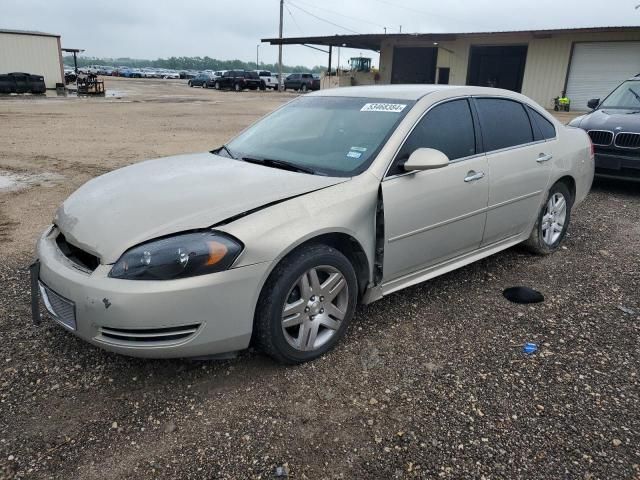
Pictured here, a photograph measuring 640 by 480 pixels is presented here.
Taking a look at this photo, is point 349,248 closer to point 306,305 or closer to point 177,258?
point 306,305

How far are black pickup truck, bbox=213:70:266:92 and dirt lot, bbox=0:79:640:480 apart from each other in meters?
41.7

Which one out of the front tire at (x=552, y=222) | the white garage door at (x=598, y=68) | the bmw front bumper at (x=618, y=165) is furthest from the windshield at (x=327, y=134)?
the white garage door at (x=598, y=68)

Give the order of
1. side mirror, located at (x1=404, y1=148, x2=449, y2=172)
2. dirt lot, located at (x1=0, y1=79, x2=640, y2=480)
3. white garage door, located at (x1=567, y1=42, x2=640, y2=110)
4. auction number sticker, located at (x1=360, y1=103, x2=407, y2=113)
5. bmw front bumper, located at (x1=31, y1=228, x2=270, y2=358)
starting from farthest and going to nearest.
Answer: white garage door, located at (x1=567, y1=42, x2=640, y2=110) → auction number sticker, located at (x1=360, y1=103, x2=407, y2=113) → side mirror, located at (x1=404, y1=148, x2=449, y2=172) → bmw front bumper, located at (x1=31, y1=228, x2=270, y2=358) → dirt lot, located at (x1=0, y1=79, x2=640, y2=480)

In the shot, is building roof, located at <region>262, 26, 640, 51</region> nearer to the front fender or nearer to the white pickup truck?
the white pickup truck

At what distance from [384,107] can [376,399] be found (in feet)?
6.58

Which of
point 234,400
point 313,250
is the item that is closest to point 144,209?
point 313,250

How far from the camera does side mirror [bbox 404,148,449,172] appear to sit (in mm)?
3244

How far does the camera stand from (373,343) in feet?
11.0

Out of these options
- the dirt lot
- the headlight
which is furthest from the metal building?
the headlight

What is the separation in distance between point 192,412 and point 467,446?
136 centimetres

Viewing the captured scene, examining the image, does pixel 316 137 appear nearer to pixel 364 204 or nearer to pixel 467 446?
pixel 364 204

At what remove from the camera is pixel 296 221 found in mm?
2828

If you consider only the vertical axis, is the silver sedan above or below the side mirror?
below

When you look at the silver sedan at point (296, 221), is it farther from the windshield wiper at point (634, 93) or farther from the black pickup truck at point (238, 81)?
the black pickup truck at point (238, 81)
